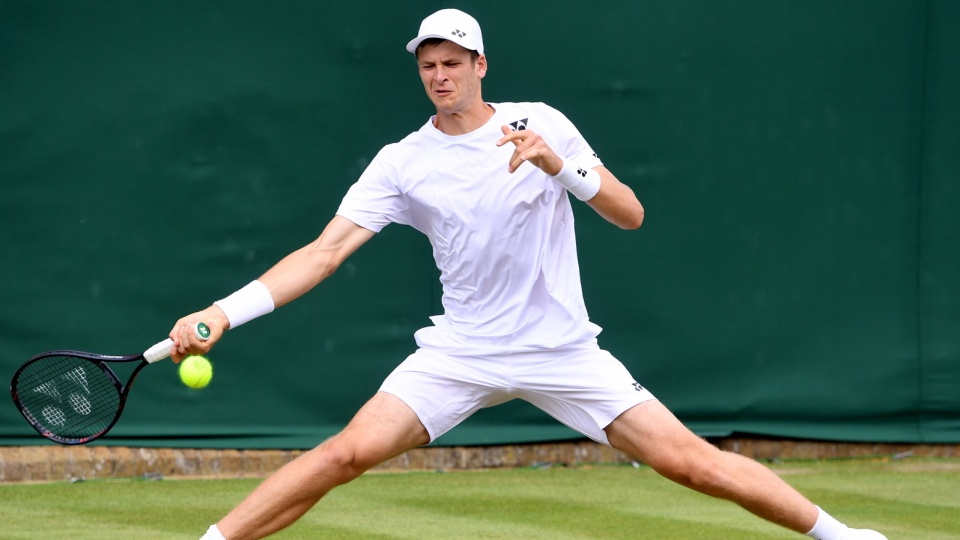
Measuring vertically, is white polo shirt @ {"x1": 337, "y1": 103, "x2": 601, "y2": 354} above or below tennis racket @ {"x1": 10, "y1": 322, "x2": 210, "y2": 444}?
above

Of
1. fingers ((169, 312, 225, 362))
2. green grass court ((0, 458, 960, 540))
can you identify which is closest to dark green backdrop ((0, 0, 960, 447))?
green grass court ((0, 458, 960, 540))

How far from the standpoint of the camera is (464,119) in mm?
4371

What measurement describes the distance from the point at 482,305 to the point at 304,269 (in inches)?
20.8

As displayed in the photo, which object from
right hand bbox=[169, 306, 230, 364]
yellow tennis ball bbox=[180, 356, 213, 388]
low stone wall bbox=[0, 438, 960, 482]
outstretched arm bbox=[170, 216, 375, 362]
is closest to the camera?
right hand bbox=[169, 306, 230, 364]

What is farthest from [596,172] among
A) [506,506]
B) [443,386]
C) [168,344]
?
[506,506]

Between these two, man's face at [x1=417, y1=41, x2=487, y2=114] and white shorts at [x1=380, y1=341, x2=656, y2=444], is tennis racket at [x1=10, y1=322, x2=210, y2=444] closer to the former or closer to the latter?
white shorts at [x1=380, y1=341, x2=656, y2=444]

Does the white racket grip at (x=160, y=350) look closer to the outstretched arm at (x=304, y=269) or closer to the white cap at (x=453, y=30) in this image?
the outstretched arm at (x=304, y=269)

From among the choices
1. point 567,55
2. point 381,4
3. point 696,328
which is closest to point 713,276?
point 696,328

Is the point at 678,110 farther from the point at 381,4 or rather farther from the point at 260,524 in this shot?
the point at 260,524

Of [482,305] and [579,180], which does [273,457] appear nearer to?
[482,305]

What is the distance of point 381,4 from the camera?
6723mm

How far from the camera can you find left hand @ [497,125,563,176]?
388 cm

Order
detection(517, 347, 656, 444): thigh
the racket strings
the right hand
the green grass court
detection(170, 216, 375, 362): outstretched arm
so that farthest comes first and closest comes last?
the green grass court < the racket strings < detection(517, 347, 656, 444): thigh < detection(170, 216, 375, 362): outstretched arm < the right hand

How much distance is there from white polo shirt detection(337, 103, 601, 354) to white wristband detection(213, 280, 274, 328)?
394mm
